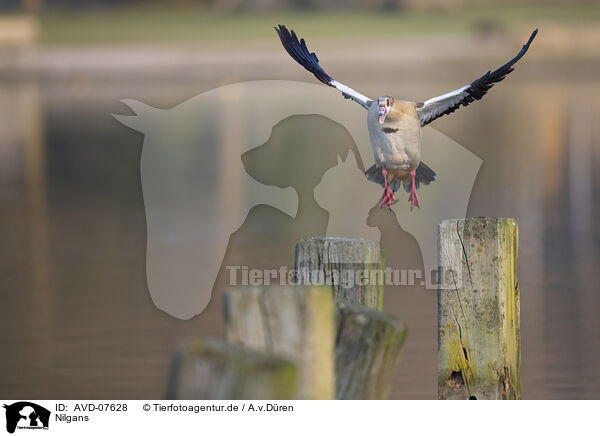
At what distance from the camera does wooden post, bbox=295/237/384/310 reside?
523 cm

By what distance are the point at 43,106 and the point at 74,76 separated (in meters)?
9.11

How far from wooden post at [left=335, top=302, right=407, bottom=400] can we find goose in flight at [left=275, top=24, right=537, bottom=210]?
1.51 m

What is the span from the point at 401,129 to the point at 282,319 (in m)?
2.18

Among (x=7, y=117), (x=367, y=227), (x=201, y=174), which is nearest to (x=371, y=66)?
(x=7, y=117)

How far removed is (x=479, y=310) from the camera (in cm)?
527

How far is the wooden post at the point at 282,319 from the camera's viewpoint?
161 inches

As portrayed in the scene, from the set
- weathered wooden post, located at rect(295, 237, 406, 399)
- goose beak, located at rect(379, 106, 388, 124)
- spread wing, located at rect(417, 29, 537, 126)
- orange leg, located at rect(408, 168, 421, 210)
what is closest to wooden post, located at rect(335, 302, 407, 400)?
weathered wooden post, located at rect(295, 237, 406, 399)

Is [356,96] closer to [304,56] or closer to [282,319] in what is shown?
[304,56]

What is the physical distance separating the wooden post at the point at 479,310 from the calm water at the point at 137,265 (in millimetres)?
1732

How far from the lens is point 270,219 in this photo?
1384 centimetres

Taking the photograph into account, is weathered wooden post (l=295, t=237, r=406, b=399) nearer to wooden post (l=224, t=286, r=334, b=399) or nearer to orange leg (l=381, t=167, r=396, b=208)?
wooden post (l=224, t=286, r=334, b=399)

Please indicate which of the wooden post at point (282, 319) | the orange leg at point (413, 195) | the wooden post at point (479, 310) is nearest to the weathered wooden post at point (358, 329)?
the wooden post at point (479, 310)
